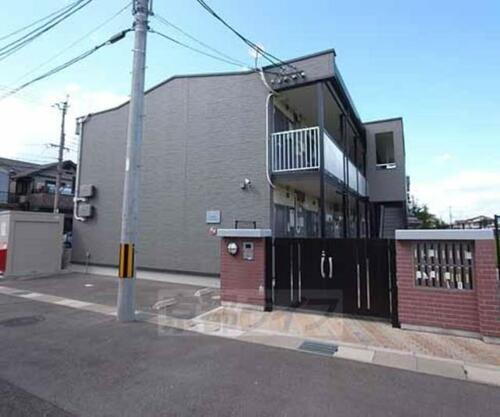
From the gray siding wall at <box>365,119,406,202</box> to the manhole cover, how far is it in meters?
14.6

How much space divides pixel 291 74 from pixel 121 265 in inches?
262

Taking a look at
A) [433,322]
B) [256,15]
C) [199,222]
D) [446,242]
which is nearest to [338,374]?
[433,322]

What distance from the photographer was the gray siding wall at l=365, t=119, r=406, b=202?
1583 centimetres

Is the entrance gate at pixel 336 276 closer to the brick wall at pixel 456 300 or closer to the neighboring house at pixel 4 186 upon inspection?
the brick wall at pixel 456 300

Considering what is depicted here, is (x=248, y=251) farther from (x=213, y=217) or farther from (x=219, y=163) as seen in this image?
(x=219, y=163)

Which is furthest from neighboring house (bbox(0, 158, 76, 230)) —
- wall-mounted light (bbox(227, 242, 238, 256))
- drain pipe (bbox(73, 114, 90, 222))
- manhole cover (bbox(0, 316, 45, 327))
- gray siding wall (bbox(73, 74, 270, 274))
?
wall-mounted light (bbox(227, 242, 238, 256))

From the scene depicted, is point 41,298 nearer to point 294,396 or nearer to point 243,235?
point 243,235

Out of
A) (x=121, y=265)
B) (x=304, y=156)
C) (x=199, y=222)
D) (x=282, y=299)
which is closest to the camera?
(x=121, y=265)

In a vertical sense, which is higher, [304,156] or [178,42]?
[178,42]

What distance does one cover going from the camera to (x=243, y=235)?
275 inches

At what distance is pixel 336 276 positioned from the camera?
20.6 feet

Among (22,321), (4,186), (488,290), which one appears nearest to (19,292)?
(22,321)

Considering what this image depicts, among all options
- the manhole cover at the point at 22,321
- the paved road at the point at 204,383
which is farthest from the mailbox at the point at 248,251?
the manhole cover at the point at 22,321

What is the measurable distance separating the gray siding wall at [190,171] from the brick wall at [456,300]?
4467 millimetres
